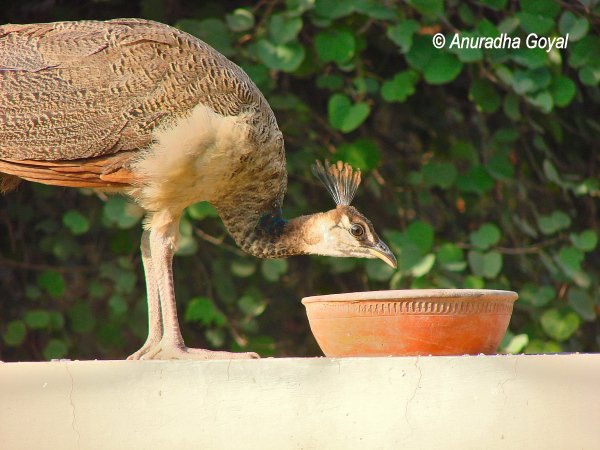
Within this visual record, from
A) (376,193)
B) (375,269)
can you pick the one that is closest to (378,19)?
(376,193)

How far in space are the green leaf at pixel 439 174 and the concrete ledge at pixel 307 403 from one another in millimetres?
1452

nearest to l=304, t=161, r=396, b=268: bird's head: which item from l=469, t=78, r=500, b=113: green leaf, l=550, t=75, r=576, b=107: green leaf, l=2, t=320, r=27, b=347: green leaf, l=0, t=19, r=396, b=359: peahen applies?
l=0, t=19, r=396, b=359: peahen

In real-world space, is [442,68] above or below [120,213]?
above

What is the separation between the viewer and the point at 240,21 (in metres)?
3.17

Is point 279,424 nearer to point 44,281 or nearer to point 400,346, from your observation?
point 400,346

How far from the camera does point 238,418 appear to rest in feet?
6.70

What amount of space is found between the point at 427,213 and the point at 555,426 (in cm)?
175

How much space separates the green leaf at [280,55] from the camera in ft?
10.2

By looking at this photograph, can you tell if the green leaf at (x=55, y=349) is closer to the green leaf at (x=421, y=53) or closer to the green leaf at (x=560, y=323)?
the green leaf at (x=421, y=53)

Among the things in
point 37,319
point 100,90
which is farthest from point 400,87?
point 37,319

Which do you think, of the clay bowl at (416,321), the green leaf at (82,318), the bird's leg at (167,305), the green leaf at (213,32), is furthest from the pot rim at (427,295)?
the green leaf at (82,318)

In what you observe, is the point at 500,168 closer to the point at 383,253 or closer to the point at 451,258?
the point at 451,258

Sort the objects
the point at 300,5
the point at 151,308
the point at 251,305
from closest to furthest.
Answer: the point at 151,308
the point at 300,5
the point at 251,305

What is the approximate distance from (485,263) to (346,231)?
0.75 metres
